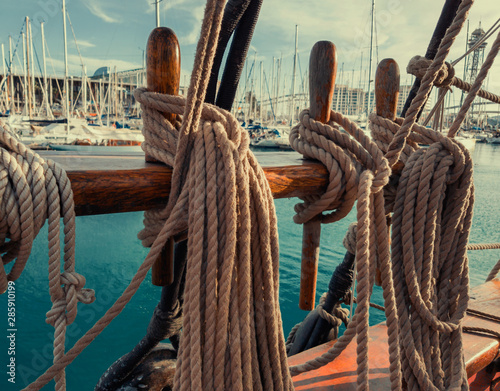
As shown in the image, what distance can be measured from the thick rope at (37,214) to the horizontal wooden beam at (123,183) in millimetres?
60

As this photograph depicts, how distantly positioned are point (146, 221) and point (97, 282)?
5.13m

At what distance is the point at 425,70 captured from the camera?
1.31 meters

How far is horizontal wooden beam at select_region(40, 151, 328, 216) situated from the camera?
84 cm

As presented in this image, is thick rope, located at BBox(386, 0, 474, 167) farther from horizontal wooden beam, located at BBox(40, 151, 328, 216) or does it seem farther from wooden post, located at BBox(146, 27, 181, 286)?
wooden post, located at BBox(146, 27, 181, 286)

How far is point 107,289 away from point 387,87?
5.10 meters

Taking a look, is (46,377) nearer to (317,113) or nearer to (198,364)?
(198,364)

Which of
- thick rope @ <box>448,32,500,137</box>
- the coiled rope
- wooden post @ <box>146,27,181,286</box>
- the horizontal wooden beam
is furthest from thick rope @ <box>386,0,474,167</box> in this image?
wooden post @ <box>146,27,181,286</box>

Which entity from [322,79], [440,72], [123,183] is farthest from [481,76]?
[123,183]

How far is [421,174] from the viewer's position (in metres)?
1.22

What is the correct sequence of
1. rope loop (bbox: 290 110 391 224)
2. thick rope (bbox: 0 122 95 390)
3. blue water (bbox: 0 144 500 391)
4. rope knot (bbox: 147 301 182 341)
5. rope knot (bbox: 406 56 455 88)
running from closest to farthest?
thick rope (bbox: 0 122 95 390)
rope loop (bbox: 290 110 391 224)
rope knot (bbox: 406 56 455 88)
rope knot (bbox: 147 301 182 341)
blue water (bbox: 0 144 500 391)

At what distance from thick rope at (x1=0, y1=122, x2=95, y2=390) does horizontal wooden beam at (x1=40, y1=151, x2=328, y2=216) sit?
6cm

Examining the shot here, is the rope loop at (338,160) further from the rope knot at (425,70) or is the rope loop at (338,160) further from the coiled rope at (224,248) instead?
the rope knot at (425,70)

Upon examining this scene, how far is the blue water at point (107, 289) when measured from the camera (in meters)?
3.87

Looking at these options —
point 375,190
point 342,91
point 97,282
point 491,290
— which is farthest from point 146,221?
point 342,91
